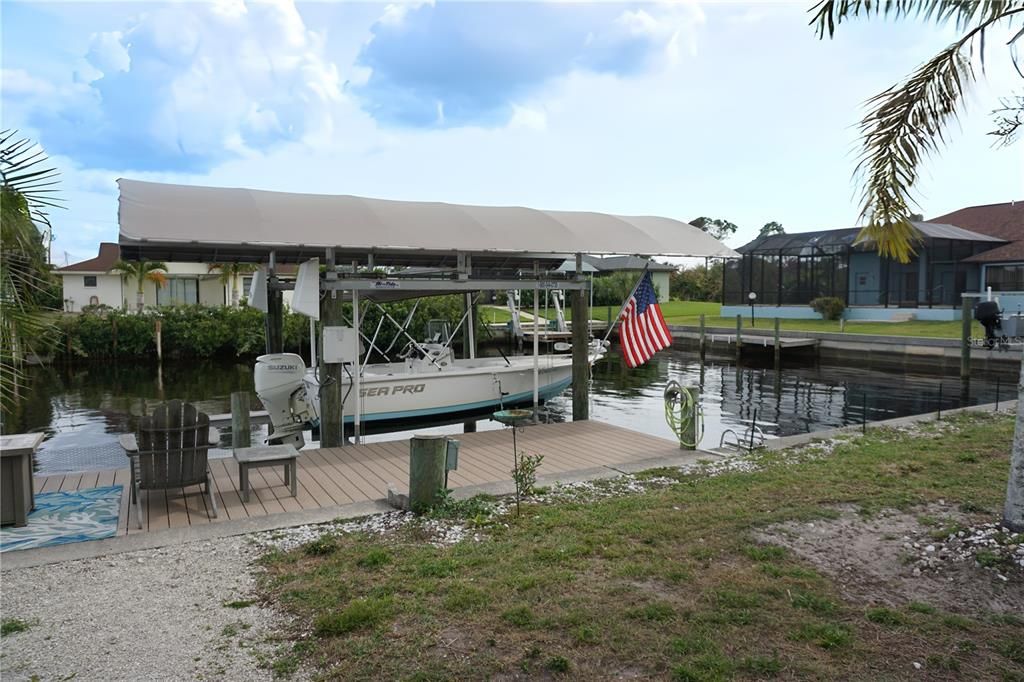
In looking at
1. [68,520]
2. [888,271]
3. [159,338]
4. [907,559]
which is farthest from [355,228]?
[888,271]

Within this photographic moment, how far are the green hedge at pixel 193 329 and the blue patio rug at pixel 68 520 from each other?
71.2 ft

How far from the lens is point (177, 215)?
8.20 meters

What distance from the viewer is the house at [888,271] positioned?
34188 mm

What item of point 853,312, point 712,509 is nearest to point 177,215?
point 712,509

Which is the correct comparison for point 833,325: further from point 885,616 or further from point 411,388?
point 885,616

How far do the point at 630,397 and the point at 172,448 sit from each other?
15121 millimetres

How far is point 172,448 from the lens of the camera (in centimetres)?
615

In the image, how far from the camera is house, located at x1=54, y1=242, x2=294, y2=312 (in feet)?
121

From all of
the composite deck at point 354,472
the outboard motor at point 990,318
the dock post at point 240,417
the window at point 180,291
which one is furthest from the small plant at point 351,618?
the window at point 180,291

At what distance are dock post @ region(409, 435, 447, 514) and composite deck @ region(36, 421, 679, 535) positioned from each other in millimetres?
819

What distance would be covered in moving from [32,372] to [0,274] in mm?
26377

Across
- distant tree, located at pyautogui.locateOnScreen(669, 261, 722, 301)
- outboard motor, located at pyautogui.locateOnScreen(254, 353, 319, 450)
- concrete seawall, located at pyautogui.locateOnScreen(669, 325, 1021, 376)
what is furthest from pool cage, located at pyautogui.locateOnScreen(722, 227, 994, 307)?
outboard motor, located at pyautogui.locateOnScreen(254, 353, 319, 450)

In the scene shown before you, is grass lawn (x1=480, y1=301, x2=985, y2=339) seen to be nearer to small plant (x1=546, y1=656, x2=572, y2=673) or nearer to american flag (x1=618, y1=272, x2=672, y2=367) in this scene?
american flag (x1=618, y1=272, x2=672, y2=367)

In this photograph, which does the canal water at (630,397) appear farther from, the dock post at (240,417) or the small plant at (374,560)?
the small plant at (374,560)
